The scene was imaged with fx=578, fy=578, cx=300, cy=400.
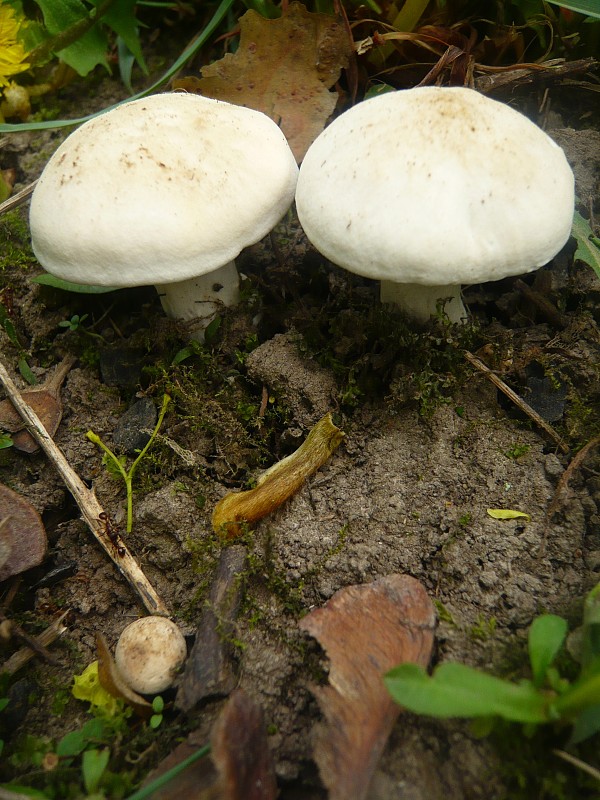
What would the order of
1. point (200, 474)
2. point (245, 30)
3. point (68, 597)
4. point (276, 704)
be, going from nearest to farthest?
point (276, 704)
point (68, 597)
point (200, 474)
point (245, 30)

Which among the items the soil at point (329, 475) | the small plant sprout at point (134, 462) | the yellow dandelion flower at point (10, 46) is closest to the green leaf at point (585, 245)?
the soil at point (329, 475)

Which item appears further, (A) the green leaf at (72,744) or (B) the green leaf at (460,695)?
(A) the green leaf at (72,744)

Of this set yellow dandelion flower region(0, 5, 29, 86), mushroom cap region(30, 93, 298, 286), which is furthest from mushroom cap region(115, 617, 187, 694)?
yellow dandelion flower region(0, 5, 29, 86)

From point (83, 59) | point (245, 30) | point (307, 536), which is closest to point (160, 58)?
point (83, 59)

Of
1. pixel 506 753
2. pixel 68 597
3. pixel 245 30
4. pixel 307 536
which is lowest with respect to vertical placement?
pixel 68 597

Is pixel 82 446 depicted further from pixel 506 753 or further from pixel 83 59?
pixel 83 59

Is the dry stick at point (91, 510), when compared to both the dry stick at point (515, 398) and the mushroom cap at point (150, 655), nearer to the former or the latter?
the mushroom cap at point (150, 655)

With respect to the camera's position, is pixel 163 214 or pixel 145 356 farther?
pixel 145 356

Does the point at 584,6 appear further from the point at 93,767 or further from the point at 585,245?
the point at 93,767
